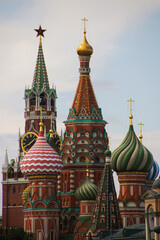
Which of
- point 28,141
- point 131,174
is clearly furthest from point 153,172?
point 28,141

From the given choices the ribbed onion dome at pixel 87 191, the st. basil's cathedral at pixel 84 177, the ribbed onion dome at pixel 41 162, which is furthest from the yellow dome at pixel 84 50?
the ribbed onion dome at pixel 87 191

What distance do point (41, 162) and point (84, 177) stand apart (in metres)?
6.50

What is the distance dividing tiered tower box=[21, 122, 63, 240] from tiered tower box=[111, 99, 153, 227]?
774 cm

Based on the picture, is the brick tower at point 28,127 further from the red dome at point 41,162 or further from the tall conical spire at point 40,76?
the red dome at point 41,162

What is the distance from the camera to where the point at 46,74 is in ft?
402

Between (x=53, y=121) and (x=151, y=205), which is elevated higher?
(x=53, y=121)

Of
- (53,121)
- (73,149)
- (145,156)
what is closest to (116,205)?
(145,156)

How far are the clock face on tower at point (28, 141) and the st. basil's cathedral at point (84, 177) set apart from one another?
17.3 metres

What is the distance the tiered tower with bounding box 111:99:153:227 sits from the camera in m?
88.4

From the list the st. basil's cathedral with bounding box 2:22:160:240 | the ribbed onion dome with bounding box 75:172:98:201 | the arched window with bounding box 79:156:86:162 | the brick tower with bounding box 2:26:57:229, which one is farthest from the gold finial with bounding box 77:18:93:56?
the brick tower with bounding box 2:26:57:229

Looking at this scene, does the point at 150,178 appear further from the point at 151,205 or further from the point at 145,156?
the point at 151,205

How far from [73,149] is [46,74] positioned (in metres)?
26.7

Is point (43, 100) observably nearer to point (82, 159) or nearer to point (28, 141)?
point (28, 141)

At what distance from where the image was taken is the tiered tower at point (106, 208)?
8544cm
